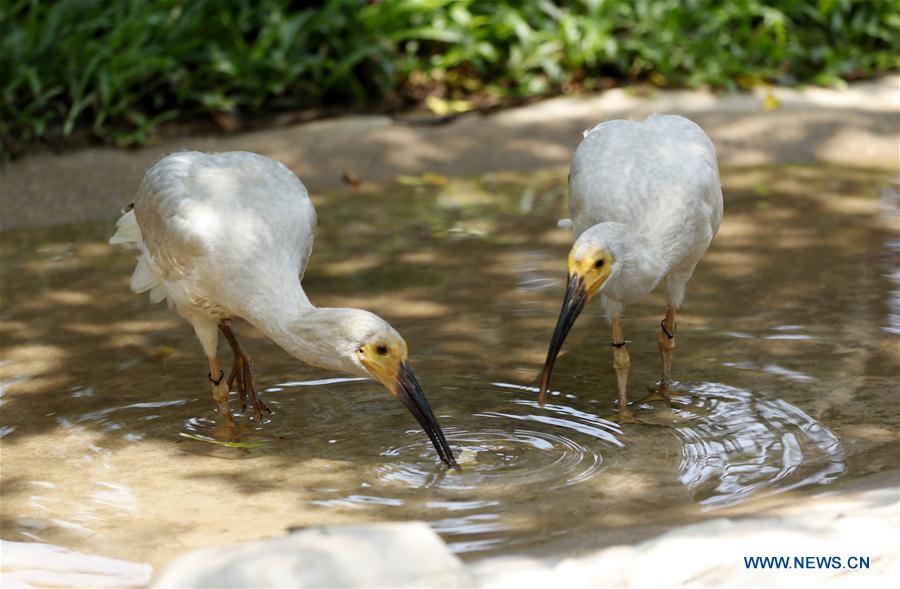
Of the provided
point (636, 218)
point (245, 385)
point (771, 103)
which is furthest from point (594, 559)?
point (771, 103)

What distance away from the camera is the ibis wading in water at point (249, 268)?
13.3 ft

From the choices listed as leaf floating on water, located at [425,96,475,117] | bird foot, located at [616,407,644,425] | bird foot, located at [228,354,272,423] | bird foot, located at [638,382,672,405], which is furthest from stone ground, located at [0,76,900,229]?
bird foot, located at [616,407,644,425]

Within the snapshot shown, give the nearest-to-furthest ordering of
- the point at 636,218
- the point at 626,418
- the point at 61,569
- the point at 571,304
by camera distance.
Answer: the point at 61,569 → the point at 571,304 → the point at 636,218 → the point at 626,418

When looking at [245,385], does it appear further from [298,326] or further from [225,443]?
[298,326]

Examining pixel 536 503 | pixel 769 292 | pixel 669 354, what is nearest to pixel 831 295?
pixel 769 292

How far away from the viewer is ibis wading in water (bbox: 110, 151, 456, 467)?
4.06 metres

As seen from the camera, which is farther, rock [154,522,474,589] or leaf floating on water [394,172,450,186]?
leaf floating on water [394,172,450,186]

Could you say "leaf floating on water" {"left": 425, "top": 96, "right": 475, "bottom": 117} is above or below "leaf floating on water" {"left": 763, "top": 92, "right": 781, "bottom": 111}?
below

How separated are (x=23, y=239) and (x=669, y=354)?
4.07 m

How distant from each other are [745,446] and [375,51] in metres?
5.77

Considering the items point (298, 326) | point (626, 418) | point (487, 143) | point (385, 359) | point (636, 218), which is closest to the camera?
point (385, 359)

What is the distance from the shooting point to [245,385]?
500 cm

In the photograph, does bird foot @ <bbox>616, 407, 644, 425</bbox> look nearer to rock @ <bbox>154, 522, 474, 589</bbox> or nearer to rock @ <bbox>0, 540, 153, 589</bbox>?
rock @ <bbox>154, 522, 474, 589</bbox>

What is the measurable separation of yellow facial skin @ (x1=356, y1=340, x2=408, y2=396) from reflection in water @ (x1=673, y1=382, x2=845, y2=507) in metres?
0.99
